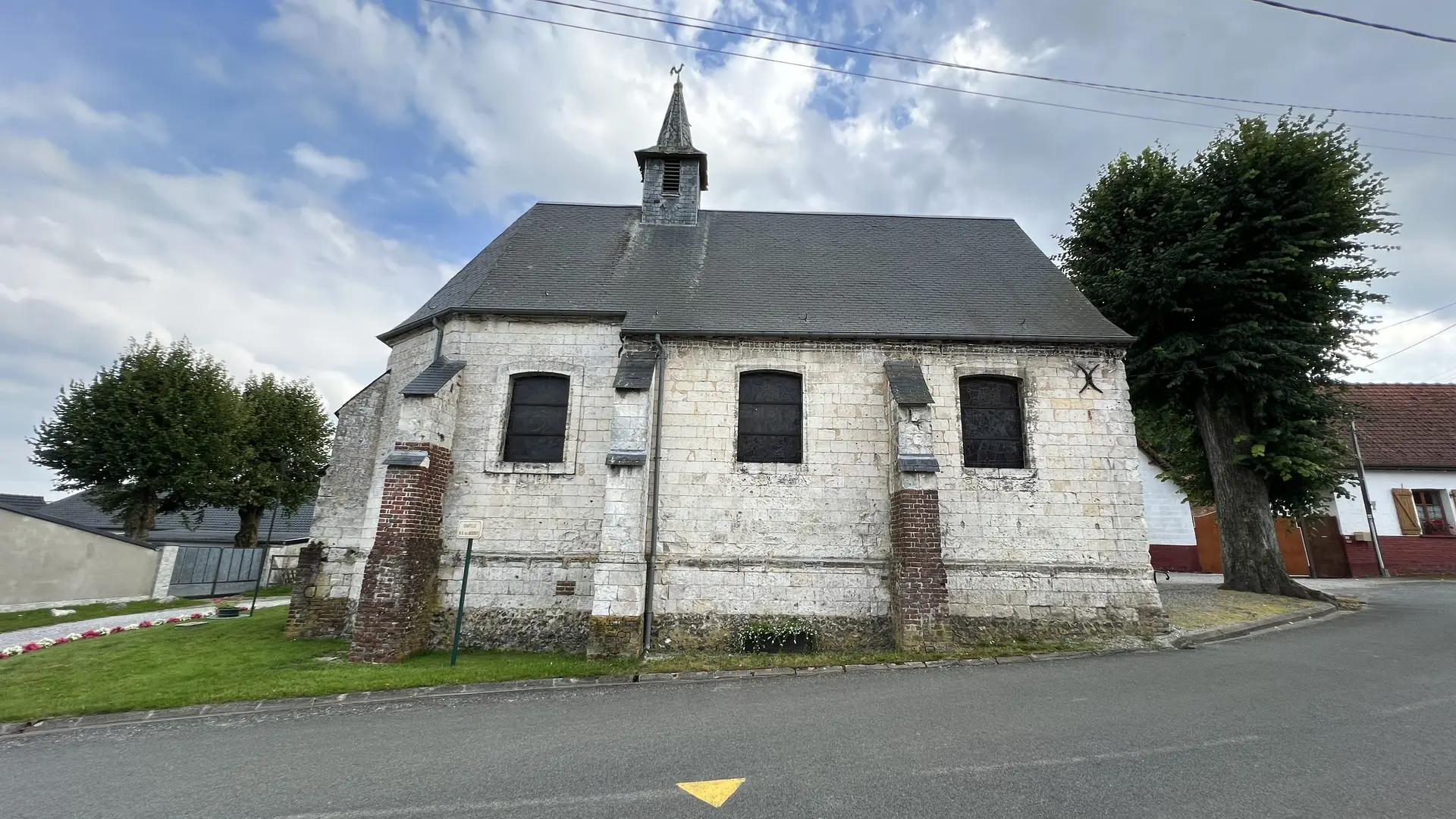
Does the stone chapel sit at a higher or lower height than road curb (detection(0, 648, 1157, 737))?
higher

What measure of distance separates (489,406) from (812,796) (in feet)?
27.9

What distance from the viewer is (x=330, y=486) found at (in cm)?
1115

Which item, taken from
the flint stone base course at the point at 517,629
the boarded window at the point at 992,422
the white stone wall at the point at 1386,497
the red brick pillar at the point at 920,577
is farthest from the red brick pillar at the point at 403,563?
the white stone wall at the point at 1386,497

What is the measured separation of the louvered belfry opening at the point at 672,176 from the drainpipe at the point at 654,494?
5.52 m

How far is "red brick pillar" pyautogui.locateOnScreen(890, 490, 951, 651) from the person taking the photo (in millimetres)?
8719

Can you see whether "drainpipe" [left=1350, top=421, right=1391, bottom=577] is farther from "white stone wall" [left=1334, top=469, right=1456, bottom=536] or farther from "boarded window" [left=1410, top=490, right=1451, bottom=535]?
"boarded window" [left=1410, top=490, right=1451, bottom=535]

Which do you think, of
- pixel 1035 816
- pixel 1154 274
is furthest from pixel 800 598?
pixel 1154 274

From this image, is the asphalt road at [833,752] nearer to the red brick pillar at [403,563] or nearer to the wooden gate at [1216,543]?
the red brick pillar at [403,563]

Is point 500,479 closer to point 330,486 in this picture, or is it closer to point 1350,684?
point 330,486

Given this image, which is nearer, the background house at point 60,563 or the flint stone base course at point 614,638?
the flint stone base course at point 614,638

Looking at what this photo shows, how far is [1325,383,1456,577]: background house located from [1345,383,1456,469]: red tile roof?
0.08 feet

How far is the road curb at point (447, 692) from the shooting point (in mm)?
6352

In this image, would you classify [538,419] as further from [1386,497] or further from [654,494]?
[1386,497]

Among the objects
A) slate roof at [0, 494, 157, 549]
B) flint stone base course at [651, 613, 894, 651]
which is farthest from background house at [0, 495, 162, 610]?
flint stone base course at [651, 613, 894, 651]
